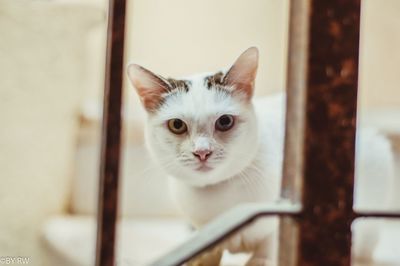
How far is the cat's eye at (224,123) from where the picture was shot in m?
0.47

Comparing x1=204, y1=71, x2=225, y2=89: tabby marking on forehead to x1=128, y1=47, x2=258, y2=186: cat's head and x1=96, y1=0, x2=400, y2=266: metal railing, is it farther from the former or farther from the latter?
x1=96, y1=0, x2=400, y2=266: metal railing

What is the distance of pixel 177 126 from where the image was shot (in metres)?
0.47

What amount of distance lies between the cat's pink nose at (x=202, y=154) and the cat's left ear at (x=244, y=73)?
0.06 meters

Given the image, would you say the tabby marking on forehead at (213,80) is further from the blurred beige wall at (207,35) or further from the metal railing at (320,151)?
the metal railing at (320,151)

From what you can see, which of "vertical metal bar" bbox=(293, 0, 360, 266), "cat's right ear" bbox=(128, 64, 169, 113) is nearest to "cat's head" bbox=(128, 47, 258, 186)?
"cat's right ear" bbox=(128, 64, 169, 113)

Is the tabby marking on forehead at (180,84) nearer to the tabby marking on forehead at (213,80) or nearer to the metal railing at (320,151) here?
the tabby marking on forehead at (213,80)

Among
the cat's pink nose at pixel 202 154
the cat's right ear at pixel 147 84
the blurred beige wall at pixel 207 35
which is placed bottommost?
the cat's pink nose at pixel 202 154

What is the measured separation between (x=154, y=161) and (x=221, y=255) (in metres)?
0.10

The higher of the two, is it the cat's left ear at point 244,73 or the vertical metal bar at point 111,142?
the cat's left ear at point 244,73

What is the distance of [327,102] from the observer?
1.13ft

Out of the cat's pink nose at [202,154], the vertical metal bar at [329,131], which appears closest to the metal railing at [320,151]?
the vertical metal bar at [329,131]

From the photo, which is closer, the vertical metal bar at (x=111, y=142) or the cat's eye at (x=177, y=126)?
the vertical metal bar at (x=111, y=142)

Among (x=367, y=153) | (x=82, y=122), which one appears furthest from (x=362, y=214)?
(x=82, y=122)

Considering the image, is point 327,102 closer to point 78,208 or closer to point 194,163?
point 194,163
